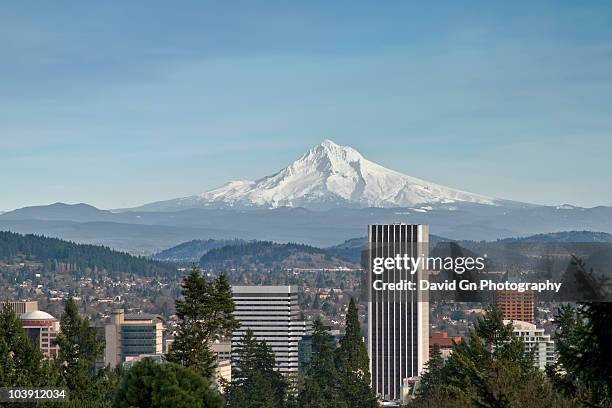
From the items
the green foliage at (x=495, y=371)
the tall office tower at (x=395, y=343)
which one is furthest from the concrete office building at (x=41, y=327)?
the green foliage at (x=495, y=371)

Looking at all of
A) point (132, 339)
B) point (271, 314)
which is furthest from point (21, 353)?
point (132, 339)

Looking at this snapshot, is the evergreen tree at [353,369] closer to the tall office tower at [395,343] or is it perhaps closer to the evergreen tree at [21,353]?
the evergreen tree at [21,353]

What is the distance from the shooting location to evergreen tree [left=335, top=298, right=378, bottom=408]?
73.0m

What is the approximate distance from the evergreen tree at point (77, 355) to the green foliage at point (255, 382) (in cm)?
2150

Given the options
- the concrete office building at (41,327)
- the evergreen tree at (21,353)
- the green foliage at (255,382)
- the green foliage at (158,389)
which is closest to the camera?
the green foliage at (158,389)

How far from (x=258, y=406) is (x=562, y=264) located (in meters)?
45.1

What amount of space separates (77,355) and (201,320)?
3.90m

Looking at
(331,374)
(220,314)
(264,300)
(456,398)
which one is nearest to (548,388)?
(456,398)

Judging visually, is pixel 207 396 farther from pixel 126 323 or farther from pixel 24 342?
pixel 126 323

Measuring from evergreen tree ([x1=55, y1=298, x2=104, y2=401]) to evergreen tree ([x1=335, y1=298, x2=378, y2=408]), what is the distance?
30.1 metres

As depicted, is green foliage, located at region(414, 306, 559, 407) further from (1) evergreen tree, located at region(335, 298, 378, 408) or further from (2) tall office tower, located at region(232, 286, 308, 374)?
(2) tall office tower, located at region(232, 286, 308, 374)

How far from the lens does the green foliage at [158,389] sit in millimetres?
25547

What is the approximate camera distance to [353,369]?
75.8 meters

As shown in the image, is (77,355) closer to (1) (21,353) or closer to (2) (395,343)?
(1) (21,353)
